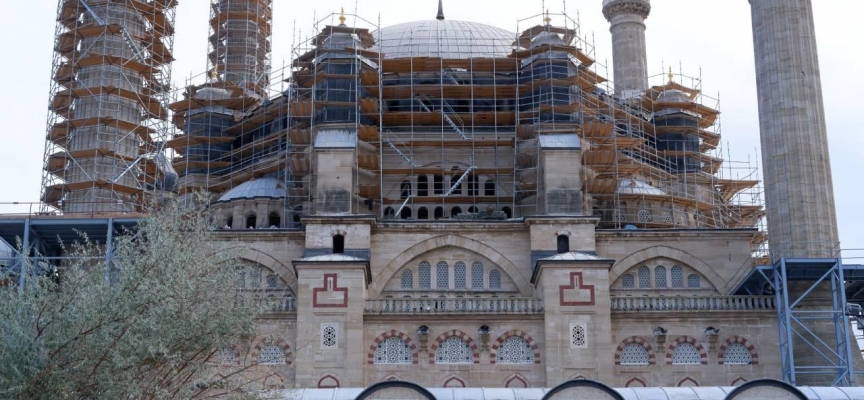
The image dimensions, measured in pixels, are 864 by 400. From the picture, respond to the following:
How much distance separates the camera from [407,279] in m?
38.6

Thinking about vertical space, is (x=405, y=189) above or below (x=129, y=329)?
above

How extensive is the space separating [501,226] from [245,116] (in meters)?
13.4

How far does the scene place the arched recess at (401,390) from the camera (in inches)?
968

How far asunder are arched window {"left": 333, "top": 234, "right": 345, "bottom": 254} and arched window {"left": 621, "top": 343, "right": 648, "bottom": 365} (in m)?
9.34

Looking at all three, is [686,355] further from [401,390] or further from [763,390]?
[401,390]

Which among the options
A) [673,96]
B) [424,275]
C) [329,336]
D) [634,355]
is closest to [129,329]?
[329,336]

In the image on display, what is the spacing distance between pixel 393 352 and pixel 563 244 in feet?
21.8

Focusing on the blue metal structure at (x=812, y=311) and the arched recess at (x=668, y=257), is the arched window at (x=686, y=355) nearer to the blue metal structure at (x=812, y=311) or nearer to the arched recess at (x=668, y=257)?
the blue metal structure at (x=812, y=311)

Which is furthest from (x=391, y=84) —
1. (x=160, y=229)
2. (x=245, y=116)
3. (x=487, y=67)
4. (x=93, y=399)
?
(x=93, y=399)

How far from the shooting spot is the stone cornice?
54.8 metres

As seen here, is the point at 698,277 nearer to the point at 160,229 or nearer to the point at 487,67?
the point at 487,67

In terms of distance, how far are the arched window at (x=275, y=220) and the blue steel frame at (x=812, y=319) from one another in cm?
1717

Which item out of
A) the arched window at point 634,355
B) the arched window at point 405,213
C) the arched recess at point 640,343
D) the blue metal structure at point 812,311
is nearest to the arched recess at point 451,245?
the arched recess at point 640,343

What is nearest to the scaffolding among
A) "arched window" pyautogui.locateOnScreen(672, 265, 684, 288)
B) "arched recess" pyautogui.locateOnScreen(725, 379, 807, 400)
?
"arched window" pyautogui.locateOnScreen(672, 265, 684, 288)
